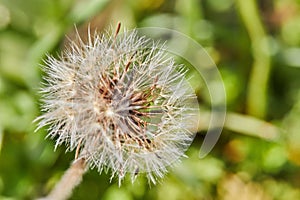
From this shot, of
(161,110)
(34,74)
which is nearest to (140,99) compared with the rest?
(161,110)

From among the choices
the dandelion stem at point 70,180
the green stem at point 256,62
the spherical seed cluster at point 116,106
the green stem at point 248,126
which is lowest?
the dandelion stem at point 70,180

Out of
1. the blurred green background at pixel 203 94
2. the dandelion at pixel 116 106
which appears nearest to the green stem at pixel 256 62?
the blurred green background at pixel 203 94

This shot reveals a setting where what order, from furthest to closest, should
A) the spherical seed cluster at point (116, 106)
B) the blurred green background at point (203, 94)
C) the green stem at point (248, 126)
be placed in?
1. the green stem at point (248, 126)
2. the blurred green background at point (203, 94)
3. the spherical seed cluster at point (116, 106)

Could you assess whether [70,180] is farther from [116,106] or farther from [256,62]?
[256,62]

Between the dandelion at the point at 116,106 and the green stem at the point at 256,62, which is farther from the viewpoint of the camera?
the green stem at the point at 256,62

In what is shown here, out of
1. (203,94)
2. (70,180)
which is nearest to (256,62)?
(203,94)

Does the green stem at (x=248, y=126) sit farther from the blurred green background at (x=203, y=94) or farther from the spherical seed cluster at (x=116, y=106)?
the spherical seed cluster at (x=116, y=106)

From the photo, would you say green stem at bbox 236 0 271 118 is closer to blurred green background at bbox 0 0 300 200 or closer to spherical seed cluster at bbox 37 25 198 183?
blurred green background at bbox 0 0 300 200

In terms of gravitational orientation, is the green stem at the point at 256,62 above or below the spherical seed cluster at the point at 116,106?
above
